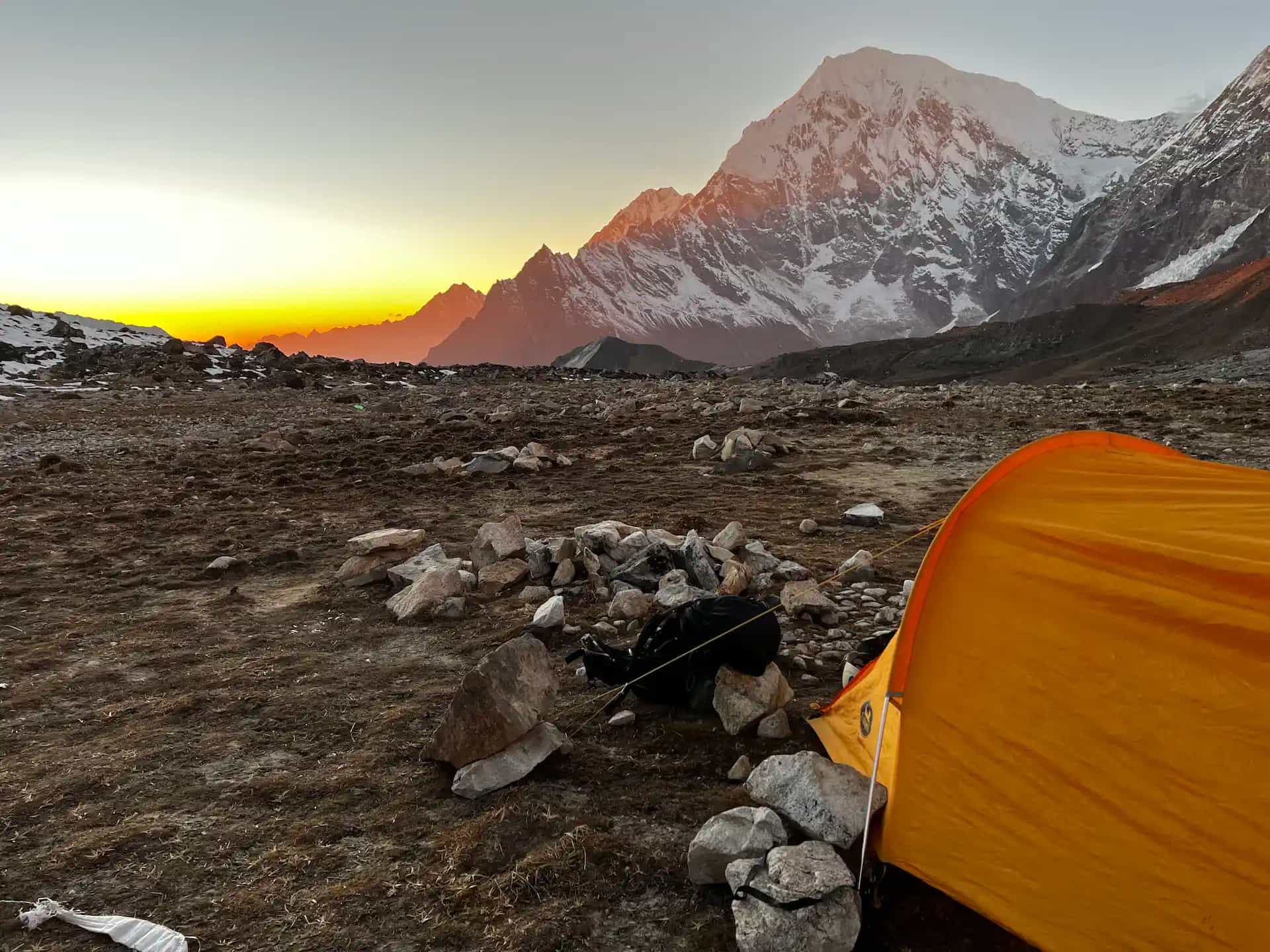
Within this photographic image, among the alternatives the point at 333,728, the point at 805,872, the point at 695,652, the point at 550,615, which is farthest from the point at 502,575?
the point at 805,872

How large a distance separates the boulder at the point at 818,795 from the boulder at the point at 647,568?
3.10 meters

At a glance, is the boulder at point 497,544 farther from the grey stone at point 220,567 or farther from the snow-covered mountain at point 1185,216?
the snow-covered mountain at point 1185,216

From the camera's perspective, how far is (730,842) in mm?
3014

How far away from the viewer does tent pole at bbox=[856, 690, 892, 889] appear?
295cm

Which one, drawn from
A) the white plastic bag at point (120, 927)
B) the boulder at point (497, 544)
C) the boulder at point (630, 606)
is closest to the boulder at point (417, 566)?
the boulder at point (497, 544)

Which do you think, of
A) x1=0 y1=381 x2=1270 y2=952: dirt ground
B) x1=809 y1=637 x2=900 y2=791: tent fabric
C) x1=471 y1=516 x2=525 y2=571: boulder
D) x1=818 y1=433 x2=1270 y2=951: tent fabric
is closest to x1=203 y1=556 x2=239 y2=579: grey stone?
x1=0 y1=381 x2=1270 y2=952: dirt ground

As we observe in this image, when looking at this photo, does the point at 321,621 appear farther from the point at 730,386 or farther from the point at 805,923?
the point at 730,386

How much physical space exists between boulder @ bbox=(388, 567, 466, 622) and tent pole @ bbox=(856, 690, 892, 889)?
13.4 ft

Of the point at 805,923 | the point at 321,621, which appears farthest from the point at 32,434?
the point at 805,923

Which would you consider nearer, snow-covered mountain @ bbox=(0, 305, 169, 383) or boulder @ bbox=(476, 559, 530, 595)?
boulder @ bbox=(476, 559, 530, 595)

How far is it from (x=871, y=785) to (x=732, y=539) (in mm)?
3923

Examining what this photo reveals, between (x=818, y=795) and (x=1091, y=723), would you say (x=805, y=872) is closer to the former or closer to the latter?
(x=818, y=795)

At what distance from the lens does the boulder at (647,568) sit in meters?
6.42

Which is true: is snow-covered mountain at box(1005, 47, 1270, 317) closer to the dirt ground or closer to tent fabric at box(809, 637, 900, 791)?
the dirt ground
